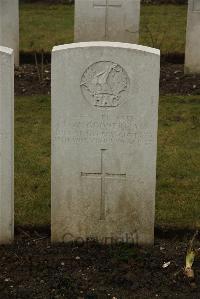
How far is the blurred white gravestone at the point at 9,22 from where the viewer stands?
33.4 feet

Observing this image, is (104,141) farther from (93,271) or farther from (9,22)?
(9,22)

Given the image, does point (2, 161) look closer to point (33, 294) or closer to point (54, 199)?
point (54, 199)

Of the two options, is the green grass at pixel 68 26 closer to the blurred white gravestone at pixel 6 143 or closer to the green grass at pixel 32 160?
the green grass at pixel 32 160

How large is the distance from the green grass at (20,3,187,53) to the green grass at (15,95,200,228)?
2.62 m

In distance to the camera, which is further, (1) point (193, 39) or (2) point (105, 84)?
(1) point (193, 39)

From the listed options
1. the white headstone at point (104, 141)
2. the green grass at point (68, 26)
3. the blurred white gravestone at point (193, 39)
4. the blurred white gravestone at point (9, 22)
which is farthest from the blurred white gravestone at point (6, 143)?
the green grass at point (68, 26)

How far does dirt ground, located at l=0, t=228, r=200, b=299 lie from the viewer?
4.95m

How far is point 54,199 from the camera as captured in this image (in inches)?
216

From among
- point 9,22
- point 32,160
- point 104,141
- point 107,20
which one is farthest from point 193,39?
point 104,141

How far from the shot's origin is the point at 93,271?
5195mm

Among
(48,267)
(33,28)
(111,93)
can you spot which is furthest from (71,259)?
Result: (33,28)

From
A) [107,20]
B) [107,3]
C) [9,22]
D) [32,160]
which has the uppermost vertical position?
[107,3]

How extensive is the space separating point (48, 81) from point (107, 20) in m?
1.43

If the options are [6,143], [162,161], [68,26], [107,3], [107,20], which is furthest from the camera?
[68,26]
